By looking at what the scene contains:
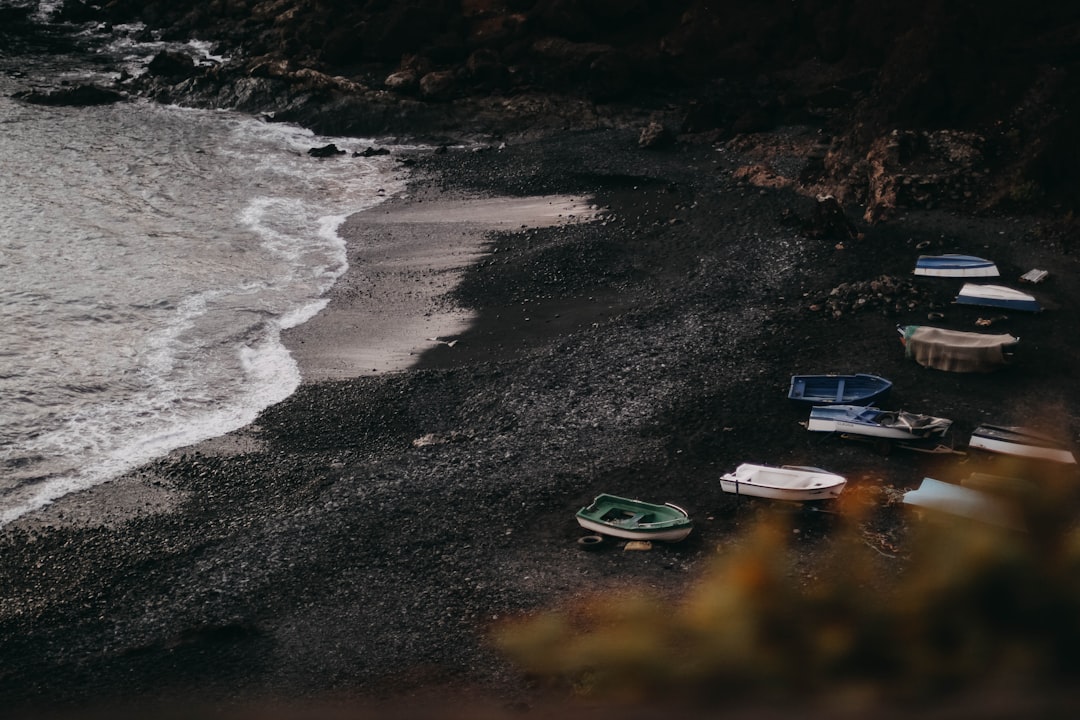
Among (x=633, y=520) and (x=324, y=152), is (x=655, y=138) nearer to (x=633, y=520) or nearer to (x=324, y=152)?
(x=324, y=152)

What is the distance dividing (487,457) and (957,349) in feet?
28.9

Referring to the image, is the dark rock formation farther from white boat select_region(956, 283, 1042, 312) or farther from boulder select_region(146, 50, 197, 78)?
white boat select_region(956, 283, 1042, 312)

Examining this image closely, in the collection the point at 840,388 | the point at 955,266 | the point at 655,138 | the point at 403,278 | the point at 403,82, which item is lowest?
the point at 840,388

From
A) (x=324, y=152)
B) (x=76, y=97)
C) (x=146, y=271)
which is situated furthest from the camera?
(x=76, y=97)

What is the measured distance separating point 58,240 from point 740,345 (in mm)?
20215

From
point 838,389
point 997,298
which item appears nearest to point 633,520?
point 838,389

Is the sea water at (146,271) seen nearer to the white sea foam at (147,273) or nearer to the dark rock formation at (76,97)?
the white sea foam at (147,273)

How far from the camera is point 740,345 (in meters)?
19.9

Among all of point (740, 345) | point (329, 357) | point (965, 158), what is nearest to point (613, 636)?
point (740, 345)

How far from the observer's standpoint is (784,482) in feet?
48.9

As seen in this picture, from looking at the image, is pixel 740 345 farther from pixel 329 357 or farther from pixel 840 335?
pixel 329 357

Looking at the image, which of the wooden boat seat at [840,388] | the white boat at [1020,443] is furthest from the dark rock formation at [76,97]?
the white boat at [1020,443]

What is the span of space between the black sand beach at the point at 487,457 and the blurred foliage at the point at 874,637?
4.54 feet

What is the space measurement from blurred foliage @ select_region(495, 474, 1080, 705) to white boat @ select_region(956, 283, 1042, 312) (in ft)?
30.8
